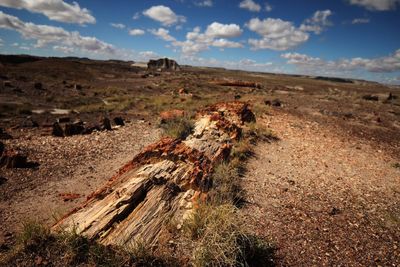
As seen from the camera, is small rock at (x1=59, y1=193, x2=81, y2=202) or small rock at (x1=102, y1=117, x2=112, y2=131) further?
small rock at (x1=102, y1=117, x2=112, y2=131)

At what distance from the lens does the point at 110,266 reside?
342 cm

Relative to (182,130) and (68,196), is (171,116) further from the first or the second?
(68,196)

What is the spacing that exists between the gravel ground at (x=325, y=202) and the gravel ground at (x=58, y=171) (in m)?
3.88

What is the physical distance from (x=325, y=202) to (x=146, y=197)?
13.4 ft

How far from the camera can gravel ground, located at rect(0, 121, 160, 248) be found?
5.20 meters

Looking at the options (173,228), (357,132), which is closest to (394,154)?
(357,132)

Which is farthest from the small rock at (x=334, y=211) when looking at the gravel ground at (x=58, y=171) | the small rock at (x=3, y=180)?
the small rock at (x=3, y=180)

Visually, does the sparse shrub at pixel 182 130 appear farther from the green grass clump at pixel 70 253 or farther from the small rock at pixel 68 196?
the green grass clump at pixel 70 253

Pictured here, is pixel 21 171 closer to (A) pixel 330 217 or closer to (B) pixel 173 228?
(B) pixel 173 228

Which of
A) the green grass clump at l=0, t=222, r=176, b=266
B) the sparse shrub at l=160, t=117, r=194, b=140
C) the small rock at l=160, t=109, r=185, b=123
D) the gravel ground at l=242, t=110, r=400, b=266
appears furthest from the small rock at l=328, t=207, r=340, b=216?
the small rock at l=160, t=109, r=185, b=123

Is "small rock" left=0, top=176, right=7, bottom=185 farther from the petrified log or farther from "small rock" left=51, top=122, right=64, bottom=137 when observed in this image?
"small rock" left=51, top=122, right=64, bottom=137

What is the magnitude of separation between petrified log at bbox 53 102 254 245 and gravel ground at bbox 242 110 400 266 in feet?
4.28

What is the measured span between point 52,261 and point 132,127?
26.0ft

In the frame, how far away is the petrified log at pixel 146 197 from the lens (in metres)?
3.94
